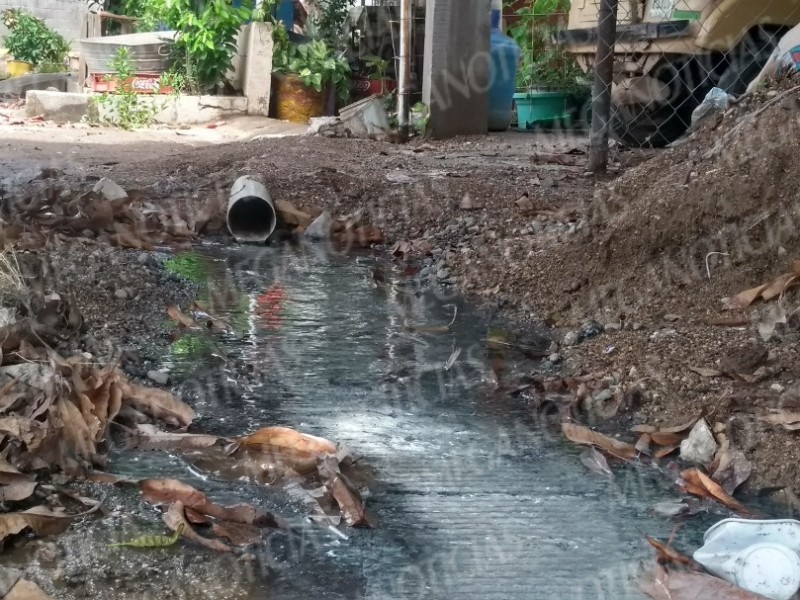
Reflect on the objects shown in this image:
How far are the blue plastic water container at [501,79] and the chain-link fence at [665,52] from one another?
146 cm

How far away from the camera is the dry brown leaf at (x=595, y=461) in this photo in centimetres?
273

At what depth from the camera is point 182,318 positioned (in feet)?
13.0

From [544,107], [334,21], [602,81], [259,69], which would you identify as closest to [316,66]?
[259,69]

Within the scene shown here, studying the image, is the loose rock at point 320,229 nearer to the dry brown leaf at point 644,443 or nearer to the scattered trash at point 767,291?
the scattered trash at point 767,291

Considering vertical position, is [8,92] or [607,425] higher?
[8,92]

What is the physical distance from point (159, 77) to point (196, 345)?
843 centimetres

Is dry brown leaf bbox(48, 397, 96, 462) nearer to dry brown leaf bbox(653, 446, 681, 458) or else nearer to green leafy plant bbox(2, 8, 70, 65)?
dry brown leaf bbox(653, 446, 681, 458)

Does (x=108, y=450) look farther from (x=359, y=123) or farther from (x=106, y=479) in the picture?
(x=359, y=123)

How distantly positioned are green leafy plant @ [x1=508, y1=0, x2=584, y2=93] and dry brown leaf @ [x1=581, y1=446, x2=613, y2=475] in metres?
7.42

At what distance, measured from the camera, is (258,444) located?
2.79m

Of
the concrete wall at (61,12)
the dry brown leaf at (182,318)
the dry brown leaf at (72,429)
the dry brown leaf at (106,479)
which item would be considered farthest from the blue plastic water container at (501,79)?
the concrete wall at (61,12)

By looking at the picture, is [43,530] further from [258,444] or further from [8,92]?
[8,92]

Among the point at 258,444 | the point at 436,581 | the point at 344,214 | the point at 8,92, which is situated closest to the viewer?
the point at 436,581

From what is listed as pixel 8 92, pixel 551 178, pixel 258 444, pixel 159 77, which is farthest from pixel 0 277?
pixel 8 92
